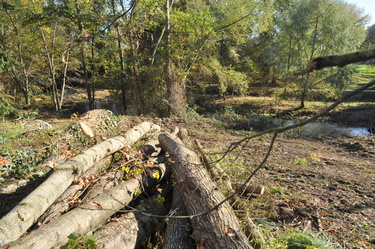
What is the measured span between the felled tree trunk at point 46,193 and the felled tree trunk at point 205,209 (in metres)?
1.60

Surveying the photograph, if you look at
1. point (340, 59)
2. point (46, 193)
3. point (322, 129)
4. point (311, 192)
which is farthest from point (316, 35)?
point (46, 193)

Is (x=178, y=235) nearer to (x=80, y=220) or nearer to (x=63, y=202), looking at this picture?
(x=80, y=220)

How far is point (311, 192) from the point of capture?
514 cm

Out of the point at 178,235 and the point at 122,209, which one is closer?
the point at 178,235

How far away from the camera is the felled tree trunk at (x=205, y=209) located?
2727 millimetres

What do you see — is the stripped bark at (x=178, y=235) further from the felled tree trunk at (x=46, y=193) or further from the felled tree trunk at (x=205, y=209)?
the felled tree trunk at (x=46, y=193)

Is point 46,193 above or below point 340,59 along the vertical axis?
below

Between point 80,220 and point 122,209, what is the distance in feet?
2.69

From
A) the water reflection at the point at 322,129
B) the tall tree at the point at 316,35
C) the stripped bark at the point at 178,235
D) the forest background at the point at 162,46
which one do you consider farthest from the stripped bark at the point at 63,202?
the tall tree at the point at 316,35

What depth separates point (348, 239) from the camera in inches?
145

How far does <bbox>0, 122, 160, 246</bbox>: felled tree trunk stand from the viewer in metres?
2.69

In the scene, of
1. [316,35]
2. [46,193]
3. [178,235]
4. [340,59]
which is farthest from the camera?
[316,35]

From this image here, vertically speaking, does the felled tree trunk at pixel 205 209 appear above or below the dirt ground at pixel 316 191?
above

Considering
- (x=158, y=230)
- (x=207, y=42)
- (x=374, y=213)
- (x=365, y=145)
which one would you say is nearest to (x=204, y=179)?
(x=158, y=230)
